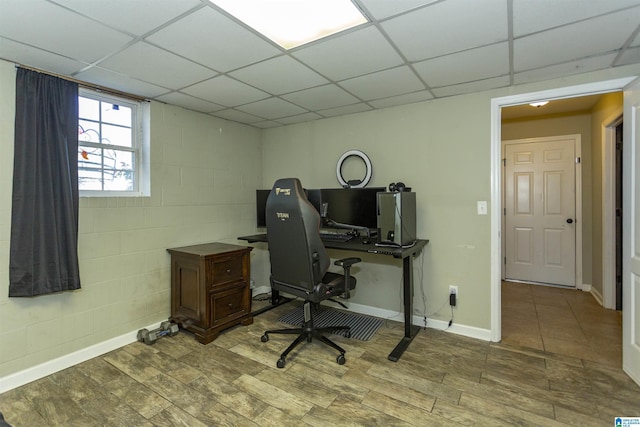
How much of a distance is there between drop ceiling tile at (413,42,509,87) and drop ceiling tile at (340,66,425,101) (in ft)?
0.34

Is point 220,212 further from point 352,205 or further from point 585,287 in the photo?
point 585,287

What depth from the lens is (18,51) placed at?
6.52 feet

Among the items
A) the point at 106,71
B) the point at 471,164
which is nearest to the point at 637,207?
the point at 471,164

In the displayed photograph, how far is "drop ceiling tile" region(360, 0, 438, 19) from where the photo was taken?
1.54 m

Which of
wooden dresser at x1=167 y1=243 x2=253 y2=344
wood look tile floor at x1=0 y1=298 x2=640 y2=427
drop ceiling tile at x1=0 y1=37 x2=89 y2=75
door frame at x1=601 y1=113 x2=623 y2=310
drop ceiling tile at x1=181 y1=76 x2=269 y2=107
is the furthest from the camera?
door frame at x1=601 y1=113 x2=623 y2=310

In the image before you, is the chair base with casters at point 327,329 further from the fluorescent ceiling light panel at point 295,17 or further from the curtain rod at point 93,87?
the curtain rod at point 93,87

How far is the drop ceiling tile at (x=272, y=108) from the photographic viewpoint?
309 cm

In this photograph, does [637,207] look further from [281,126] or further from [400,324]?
[281,126]

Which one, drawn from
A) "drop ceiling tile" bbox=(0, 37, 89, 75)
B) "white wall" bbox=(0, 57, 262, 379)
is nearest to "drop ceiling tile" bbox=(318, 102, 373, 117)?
"white wall" bbox=(0, 57, 262, 379)

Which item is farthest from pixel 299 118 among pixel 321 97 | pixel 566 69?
pixel 566 69

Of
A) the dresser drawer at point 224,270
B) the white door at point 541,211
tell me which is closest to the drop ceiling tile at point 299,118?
the dresser drawer at point 224,270

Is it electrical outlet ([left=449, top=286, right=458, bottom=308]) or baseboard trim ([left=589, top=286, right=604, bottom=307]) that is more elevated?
electrical outlet ([left=449, top=286, right=458, bottom=308])

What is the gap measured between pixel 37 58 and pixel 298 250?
2.22m

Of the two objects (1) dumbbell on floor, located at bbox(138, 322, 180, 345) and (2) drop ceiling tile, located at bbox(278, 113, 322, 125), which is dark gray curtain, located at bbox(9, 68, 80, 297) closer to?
(1) dumbbell on floor, located at bbox(138, 322, 180, 345)
